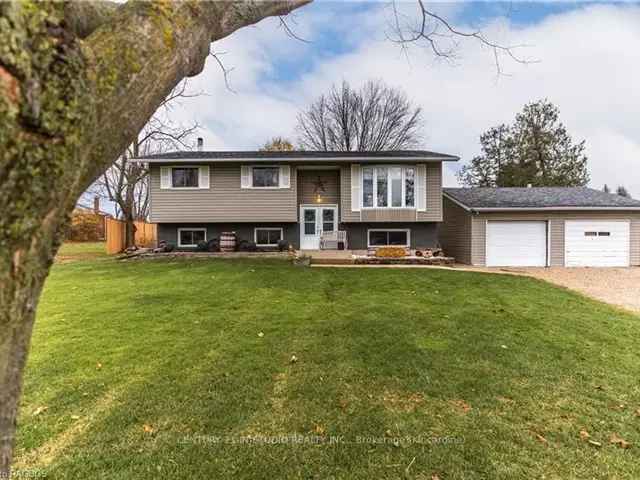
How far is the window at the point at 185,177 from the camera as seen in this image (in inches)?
593

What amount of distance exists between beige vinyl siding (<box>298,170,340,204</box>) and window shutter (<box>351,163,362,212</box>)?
1025mm

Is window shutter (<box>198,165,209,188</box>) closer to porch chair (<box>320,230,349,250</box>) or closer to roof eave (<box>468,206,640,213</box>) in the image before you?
porch chair (<box>320,230,349,250</box>)

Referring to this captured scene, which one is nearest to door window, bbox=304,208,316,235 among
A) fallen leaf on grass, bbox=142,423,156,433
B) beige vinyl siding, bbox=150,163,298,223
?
beige vinyl siding, bbox=150,163,298,223

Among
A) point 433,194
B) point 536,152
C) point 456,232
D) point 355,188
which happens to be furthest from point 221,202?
point 536,152

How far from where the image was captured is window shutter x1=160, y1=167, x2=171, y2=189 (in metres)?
14.9

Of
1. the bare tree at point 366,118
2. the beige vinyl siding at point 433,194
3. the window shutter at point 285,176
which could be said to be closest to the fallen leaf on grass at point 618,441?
the beige vinyl siding at point 433,194

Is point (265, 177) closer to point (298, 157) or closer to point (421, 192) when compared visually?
point (298, 157)

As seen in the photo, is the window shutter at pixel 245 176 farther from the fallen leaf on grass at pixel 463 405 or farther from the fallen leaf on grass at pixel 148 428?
the fallen leaf on grass at pixel 463 405

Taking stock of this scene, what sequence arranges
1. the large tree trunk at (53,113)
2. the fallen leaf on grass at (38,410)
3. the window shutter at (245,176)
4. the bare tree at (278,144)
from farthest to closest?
the bare tree at (278,144) → the window shutter at (245,176) → the fallen leaf on grass at (38,410) → the large tree trunk at (53,113)

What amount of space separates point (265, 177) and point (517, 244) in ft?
35.3

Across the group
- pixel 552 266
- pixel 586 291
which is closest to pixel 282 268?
pixel 586 291

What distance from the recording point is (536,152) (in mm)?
28219

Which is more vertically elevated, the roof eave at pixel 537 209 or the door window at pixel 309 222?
the roof eave at pixel 537 209

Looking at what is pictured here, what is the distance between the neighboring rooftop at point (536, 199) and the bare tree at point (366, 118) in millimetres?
11291
